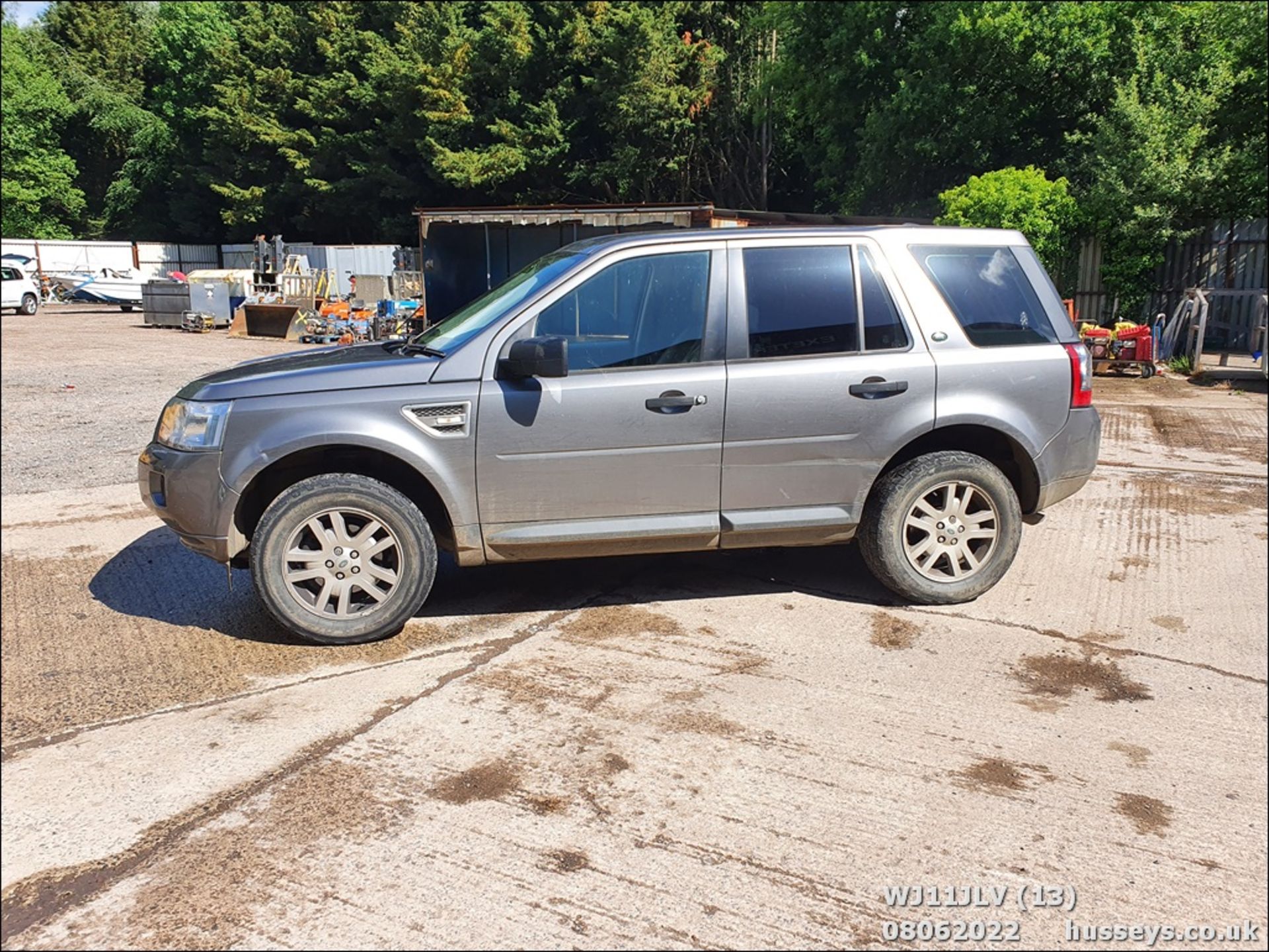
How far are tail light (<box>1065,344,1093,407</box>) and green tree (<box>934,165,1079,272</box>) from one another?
12.5 meters

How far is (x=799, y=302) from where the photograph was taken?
4.86 metres

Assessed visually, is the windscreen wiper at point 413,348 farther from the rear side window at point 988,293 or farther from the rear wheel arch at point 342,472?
the rear side window at point 988,293

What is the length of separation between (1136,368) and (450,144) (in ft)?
97.8

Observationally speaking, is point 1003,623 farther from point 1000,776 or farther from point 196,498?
point 196,498

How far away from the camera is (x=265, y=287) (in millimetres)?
28391

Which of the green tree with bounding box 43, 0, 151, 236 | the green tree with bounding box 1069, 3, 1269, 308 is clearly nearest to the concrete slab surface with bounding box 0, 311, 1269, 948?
the green tree with bounding box 43, 0, 151, 236

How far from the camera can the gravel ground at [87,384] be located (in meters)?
2.02

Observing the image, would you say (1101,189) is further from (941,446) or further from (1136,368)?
(941,446)

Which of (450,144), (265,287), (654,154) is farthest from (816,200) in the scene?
(265,287)

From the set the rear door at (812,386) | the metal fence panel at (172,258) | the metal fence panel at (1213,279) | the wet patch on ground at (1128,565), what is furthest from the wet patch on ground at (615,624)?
the metal fence panel at (1213,279)

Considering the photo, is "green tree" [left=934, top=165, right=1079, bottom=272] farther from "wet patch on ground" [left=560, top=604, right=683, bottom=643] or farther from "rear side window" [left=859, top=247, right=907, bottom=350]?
"wet patch on ground" [left=560, top=604, right=683, bottom=643]

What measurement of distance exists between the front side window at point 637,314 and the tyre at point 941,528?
128cm

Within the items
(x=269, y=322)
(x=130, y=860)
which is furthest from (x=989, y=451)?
(x=269, y=322)

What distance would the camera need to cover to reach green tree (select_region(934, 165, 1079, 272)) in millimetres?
16797
